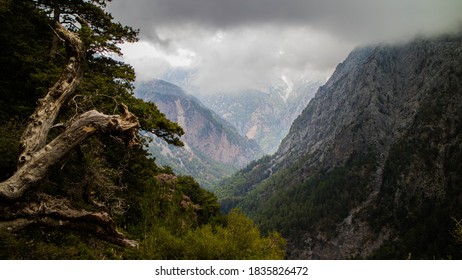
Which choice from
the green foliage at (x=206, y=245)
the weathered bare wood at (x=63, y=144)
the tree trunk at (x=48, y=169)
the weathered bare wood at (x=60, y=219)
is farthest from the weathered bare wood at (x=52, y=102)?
the green foliage at (x=206, y=245)

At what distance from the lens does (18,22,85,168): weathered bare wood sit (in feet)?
37.9

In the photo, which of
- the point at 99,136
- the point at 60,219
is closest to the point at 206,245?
the point at 99,136

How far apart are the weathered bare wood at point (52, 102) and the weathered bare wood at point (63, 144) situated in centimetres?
54

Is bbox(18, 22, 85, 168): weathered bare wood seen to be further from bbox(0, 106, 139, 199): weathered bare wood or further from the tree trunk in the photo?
bbox(0, 106, 139, 199): weathered bare wood

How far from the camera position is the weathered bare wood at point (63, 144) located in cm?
1062

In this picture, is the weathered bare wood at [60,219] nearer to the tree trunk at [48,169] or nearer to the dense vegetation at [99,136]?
the tree trunk at [48,169]

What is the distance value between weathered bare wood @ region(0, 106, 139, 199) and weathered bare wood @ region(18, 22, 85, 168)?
0.54 metres

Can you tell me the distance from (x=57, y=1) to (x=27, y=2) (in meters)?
2.43

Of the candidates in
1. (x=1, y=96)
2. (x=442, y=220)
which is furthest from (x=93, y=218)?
(x=442, y=220)

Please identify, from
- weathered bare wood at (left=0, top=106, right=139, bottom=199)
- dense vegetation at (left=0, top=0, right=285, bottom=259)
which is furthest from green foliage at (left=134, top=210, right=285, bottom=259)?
weathered bare wood at (left=0, top=106, right=139, bottom=199)

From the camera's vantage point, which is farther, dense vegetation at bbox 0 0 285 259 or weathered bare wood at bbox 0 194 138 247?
dense vegetation at bbox 0 0 285 259

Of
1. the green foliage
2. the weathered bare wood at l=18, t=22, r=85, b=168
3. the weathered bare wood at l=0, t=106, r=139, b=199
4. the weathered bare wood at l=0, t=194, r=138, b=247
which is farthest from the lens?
the green foliage

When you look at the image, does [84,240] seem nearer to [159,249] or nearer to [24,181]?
[159,249]

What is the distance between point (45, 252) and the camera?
40.7ft
